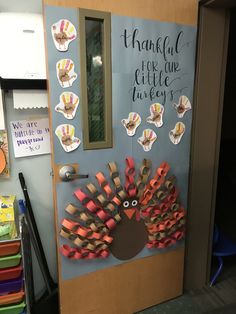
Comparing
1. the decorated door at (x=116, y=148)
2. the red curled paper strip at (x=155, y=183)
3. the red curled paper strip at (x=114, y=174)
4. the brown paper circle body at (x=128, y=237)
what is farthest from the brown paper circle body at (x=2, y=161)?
the red curled paper strip at (x=155, y=183)

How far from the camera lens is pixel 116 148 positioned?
1.41m

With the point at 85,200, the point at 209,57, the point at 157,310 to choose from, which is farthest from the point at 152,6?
the point at 157,310

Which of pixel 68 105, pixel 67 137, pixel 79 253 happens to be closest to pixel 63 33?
pixel 68 105

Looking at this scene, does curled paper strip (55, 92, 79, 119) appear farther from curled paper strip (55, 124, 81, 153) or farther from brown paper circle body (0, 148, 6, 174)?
brown paper circle body (0, 148, 6, 174)

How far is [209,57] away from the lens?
1.53 m

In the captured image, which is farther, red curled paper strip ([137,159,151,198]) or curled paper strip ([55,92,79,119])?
red curled paper strip ([137,159,151,198])

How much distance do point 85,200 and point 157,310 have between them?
936 millimetres

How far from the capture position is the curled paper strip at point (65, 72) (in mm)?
1210

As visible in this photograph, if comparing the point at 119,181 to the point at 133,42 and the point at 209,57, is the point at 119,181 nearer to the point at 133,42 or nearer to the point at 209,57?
the point at 133,42

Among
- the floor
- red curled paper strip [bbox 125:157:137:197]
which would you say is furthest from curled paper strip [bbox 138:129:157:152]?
the floor

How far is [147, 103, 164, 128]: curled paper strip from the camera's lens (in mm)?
1453

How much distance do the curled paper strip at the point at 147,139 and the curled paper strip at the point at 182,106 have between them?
20 centimetres

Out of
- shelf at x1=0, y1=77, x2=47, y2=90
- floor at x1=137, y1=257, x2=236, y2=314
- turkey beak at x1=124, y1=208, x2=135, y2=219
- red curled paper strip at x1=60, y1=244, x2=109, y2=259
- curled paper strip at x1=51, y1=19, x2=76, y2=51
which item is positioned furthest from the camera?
floor at x1=137, y1=257, x2=236, y2=314

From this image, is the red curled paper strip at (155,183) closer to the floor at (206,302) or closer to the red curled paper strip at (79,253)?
the red curled paper strip at (79,253)
